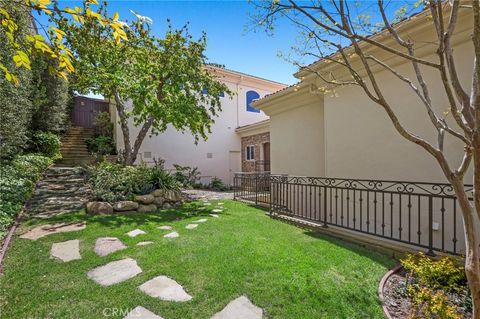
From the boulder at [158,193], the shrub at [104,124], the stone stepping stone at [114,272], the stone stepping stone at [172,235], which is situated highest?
the shrub at [104,124]

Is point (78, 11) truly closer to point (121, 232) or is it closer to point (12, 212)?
point (121, 232)

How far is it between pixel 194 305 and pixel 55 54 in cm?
268

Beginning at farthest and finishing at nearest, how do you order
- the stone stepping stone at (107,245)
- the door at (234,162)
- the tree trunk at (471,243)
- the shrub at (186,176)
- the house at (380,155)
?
the door at (234,162), the shrub at (186,176), the house at (380,155), the stone stepping stone at (107,245), the tree trunk at (471,243)

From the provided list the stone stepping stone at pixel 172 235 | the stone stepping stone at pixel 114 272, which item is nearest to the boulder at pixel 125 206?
the stone stepping stone at pixel 172 235

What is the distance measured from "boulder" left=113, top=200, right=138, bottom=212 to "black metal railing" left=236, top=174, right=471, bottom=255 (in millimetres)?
3805

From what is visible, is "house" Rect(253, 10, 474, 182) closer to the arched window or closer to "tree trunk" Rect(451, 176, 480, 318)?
"tree trunk" Rect(451, 176, 480, 318)

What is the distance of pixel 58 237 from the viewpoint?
4.38 meters

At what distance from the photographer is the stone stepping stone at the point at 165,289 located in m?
2.63

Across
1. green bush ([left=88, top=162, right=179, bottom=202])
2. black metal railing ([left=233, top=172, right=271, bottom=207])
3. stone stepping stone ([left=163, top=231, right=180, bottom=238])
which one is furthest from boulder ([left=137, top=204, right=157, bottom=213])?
black metal railing ([left=233, top=172, right=271, bottom=207])

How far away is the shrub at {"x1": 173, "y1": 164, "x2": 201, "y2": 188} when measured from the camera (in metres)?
10.1

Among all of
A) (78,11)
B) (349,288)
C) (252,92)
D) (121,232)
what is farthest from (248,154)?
(78,11)

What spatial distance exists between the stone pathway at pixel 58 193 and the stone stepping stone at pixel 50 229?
92 centimetres

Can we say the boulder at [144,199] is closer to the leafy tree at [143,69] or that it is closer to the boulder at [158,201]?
the boulder at [158,201]

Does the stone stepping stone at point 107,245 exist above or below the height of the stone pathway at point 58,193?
below
